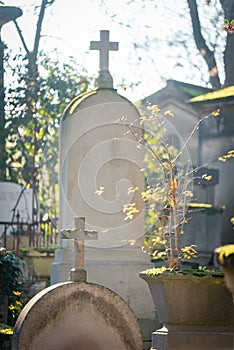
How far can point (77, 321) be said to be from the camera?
28.2 feet

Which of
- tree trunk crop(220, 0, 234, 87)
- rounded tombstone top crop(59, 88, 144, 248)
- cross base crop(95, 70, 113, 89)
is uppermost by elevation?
tree trunk crop(220, 0, 234, 87)

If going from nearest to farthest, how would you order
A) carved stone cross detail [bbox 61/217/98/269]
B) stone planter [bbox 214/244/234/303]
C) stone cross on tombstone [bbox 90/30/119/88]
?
stone planter [bbox 214/244/234/303], carved stone cross detail [bbox 61/217/98/269], stone cross on tombstone [bbox 90/30/119/88]

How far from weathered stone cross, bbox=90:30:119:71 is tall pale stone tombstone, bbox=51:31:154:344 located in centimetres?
58

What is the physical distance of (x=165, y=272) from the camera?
8.94m

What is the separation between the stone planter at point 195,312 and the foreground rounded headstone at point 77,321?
0.30m

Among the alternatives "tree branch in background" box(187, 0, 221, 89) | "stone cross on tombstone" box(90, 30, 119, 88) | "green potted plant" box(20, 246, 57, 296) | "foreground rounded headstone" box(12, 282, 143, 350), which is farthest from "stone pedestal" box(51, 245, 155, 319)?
"tree branch in background" box(187, 0, 221, 89)

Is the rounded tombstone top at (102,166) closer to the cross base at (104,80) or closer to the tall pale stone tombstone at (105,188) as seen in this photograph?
the tall pale stone tombstone at (105,188)

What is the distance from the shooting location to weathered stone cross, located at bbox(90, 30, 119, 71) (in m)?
13.2

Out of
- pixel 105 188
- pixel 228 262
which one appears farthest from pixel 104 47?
pixel 228 262

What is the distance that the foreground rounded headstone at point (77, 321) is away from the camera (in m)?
8.38

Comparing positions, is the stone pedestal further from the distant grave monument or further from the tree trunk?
the distant grave monument

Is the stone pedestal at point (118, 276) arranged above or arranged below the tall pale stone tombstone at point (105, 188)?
below

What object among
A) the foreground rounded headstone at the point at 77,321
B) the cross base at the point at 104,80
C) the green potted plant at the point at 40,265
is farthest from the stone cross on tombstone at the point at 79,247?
the green potted plant at the point at 40,265

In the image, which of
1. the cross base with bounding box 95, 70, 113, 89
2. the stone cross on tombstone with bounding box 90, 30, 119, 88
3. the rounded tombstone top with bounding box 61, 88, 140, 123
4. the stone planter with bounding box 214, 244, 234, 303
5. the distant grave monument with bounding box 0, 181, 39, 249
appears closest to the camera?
the stone planter with bounding box 214, 244, 234, 303
